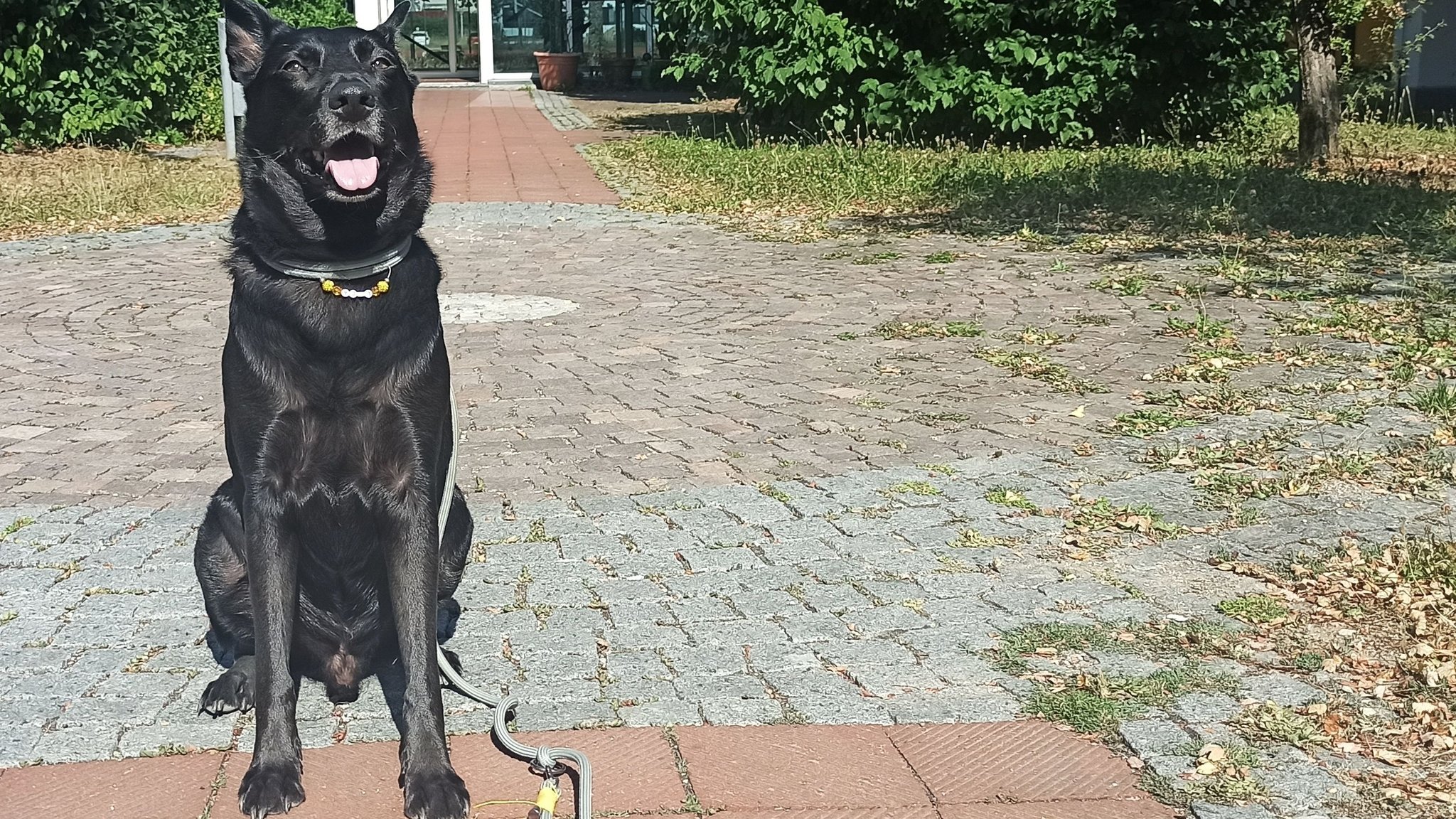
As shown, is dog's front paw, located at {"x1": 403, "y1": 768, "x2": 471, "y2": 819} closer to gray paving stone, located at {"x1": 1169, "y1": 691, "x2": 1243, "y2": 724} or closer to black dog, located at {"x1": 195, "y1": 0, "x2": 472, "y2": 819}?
black dog, located at {"x1": 195, "y1": 0, "x2": 472, "y2": 819}

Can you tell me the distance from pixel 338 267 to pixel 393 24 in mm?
683

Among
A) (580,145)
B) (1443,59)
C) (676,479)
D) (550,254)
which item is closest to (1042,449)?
(676,479)

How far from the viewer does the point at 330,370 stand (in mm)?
3404

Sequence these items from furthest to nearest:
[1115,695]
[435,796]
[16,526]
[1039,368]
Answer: [1039,368]
[16,526]
[1115,695]
[435,796]

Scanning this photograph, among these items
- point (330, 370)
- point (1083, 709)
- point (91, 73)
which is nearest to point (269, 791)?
point (330, 370)

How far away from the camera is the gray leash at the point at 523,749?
3.19m

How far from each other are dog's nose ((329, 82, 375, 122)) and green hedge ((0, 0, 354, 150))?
50.3 feet

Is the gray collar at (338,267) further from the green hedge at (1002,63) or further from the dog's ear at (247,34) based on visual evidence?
the green hedge at (1002,63)

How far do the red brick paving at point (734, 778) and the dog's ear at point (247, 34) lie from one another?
163cm

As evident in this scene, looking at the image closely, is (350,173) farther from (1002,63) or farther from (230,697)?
(1002,63)

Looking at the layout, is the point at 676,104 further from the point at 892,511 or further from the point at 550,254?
the point at 892,511

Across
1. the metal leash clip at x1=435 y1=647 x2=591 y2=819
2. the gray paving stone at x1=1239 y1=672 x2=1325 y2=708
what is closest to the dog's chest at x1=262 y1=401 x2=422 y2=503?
the metal leash clip at x1=435 y1=647 x2=591 y2=819

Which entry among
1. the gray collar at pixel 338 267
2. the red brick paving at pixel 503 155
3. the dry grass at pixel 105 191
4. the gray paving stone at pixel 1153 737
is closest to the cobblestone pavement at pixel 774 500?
the gray paving stone at pixel 1153 737

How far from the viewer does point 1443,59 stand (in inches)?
903
